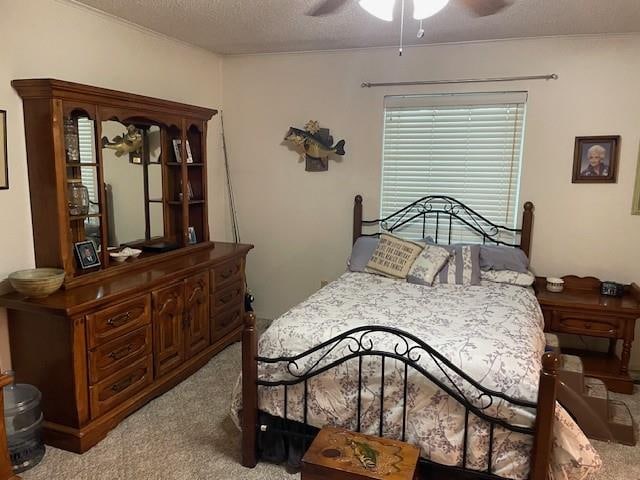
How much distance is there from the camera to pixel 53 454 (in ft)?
8.29

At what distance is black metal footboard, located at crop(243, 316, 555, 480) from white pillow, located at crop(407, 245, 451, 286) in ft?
3.96

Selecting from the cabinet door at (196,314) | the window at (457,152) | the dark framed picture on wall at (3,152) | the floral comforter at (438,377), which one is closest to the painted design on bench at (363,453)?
the floral comforter at (438,377)

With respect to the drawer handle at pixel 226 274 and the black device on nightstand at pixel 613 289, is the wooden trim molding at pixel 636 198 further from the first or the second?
the drawer handle at pixel 226 274

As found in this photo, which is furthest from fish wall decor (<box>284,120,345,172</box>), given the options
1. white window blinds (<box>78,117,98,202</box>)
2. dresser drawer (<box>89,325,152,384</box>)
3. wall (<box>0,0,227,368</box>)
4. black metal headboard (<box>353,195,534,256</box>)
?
dresser drawer (<box>89,325,152,384</box>)

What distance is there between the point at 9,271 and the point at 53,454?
Answer: 3.23ft

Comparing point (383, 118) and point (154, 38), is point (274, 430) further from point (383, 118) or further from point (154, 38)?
point (154, 38)

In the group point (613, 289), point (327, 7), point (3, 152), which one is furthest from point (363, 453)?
point (613, 289)

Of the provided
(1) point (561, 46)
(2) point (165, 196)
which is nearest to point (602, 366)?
(1) point (561, 46)

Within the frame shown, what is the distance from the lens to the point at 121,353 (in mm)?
2766

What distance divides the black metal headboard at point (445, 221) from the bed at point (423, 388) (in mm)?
1123

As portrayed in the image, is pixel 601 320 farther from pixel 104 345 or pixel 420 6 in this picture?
pixel 104 345

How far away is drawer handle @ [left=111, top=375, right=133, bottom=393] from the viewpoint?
275cm

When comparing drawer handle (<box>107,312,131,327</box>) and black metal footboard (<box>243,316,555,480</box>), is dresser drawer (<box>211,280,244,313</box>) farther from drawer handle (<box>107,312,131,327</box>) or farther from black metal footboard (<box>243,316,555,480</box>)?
black metal footboard (<box>243,316,555,480</box>)

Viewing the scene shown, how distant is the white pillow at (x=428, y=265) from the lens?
3.45 metres
